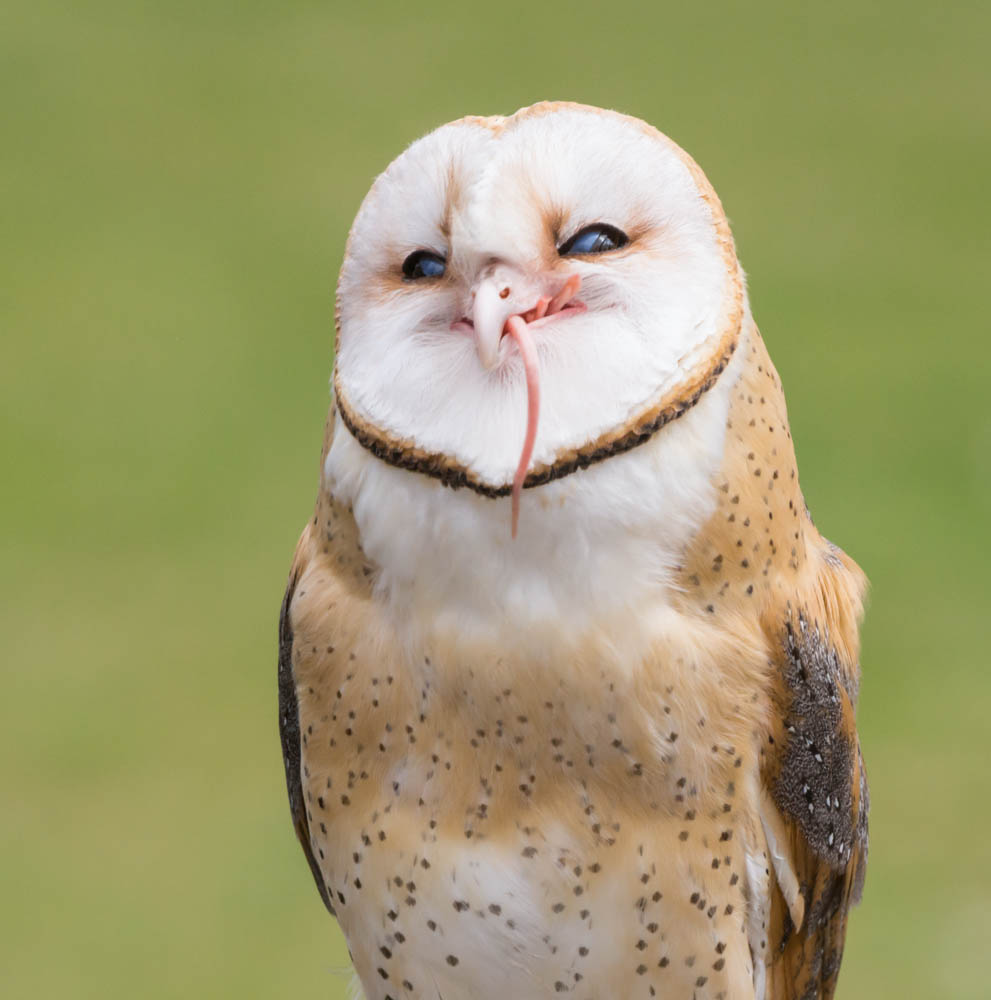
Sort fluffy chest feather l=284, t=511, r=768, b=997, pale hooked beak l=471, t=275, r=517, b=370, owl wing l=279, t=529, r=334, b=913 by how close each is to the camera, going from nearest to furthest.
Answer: pale hooked beak l=471, t=275, r=517, b=370, fluffy chest feather l=284, t=511, r=768, b=997, owl wing l=279, t=529, r=334, b=913

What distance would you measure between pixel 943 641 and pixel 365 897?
1.69 m

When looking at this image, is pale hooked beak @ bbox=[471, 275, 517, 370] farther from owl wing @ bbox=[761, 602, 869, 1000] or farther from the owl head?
owl wing @ bbox=[761, 602, 869, 1000]

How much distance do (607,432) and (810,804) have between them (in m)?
0.31

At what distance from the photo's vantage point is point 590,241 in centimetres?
88

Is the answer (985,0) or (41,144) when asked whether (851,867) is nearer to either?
(41,144)

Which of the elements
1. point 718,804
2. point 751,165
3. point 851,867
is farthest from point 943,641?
point 718,804

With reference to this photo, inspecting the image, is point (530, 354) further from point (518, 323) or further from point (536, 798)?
point (536, 798)

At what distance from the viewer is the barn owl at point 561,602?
0.87 m

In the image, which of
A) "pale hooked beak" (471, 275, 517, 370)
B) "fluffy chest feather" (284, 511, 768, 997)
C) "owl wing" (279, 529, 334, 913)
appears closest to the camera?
"pale hooked beak" (471, 275, 517, 370)

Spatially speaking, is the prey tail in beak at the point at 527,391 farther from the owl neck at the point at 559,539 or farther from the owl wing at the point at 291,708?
the owl wing at the point at 291,708

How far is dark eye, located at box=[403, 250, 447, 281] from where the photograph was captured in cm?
90

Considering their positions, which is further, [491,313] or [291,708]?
[291,708]

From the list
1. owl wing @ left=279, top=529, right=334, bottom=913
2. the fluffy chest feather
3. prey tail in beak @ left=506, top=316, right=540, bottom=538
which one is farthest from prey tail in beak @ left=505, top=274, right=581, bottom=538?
owl wing @ left=279, top=529, right=334, bottom=913

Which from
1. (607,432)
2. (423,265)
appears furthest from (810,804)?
(423,265)
